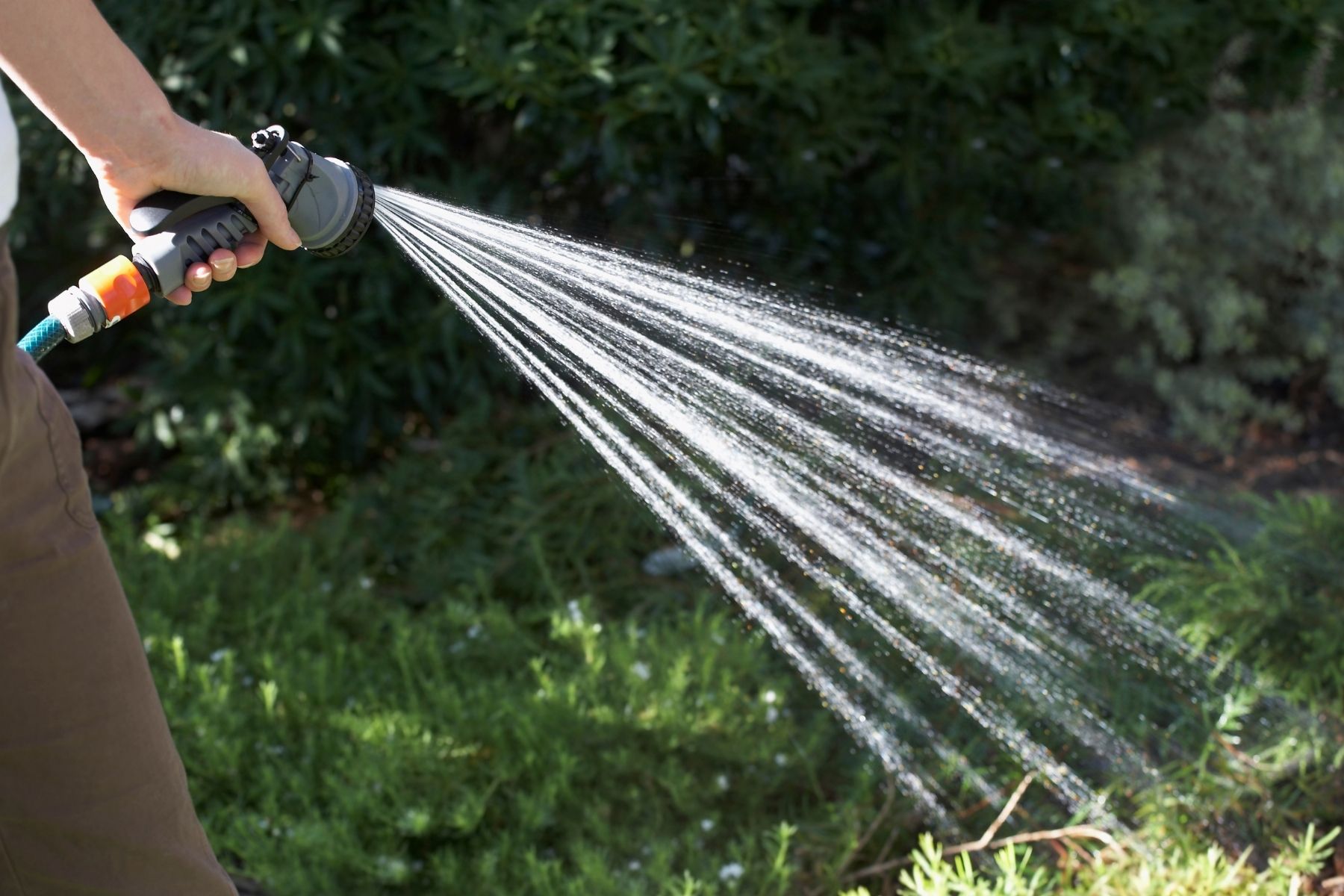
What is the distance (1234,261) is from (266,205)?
3.32 meters

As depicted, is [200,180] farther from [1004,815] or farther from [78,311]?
[1004,815]

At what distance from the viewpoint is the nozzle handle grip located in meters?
1.58

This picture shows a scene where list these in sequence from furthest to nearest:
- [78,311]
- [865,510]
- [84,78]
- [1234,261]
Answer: [1234,261] < [865,510] < [78,311] < [84,78]

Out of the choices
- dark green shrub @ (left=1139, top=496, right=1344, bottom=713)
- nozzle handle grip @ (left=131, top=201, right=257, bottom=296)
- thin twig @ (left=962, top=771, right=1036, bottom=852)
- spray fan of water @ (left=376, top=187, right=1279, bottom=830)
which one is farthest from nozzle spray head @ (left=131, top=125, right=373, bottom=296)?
dark green shrub @ (left=1139, top=496, right=1344, bottom=713)

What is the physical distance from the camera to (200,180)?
1.54m

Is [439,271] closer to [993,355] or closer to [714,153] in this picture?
[714,153]

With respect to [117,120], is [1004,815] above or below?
below

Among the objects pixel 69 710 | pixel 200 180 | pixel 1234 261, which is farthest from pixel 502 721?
pixel 1234 261

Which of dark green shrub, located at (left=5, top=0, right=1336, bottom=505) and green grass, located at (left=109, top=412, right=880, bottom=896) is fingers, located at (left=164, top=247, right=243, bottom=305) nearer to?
green grass, located at (left=109, top=412, right=880, bottom=896)

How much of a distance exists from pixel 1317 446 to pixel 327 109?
2.92m

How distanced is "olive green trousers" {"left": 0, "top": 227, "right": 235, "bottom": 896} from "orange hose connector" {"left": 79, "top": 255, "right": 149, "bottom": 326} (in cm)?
Answer: 15

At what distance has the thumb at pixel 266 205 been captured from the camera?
5.23ft

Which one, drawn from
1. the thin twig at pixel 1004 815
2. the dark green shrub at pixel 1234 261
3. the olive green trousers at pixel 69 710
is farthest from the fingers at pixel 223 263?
the dark green shrub at pixel 1234 261

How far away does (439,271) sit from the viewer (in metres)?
2.49
